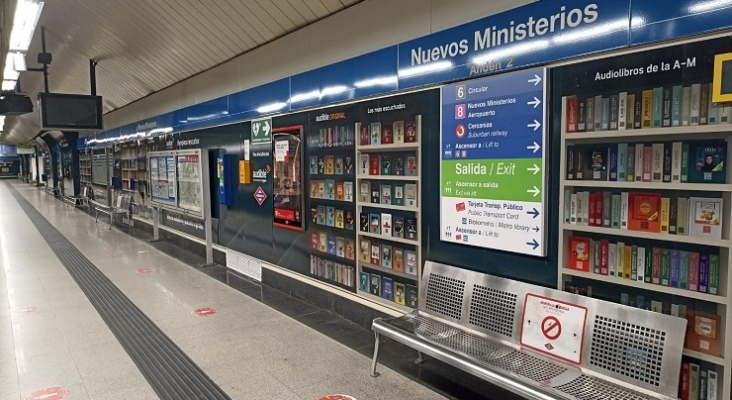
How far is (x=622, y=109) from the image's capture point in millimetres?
2494

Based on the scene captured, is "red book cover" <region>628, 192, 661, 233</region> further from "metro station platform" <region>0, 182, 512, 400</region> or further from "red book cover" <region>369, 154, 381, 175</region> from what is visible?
"red book cover" <region>369, 154, 381, 175</region>

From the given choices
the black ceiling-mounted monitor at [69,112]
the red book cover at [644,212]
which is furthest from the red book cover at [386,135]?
the black ceiling-mounted monitor at [69,112]

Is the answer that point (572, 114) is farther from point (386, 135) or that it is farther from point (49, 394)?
point (49, 394)

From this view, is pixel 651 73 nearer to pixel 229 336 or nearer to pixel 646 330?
pixel 646 330

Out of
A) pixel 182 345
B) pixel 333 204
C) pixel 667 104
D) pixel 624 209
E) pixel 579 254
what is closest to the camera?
pixel 667 104

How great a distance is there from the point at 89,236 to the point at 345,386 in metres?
9.22

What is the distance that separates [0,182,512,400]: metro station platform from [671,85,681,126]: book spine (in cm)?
192

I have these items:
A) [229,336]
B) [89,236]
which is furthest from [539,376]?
[89,236]

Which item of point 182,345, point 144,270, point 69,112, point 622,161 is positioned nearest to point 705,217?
point 622,161

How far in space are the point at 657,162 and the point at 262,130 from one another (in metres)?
4.49

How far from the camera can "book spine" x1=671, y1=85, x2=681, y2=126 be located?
229 centimetres

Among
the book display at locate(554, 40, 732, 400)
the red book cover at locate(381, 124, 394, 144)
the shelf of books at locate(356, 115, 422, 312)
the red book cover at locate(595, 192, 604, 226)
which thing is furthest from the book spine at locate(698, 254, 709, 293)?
the red book cover at locate(381, 124, 394, 144)

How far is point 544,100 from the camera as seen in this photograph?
111 inches

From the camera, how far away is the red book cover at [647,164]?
7.95 feet
